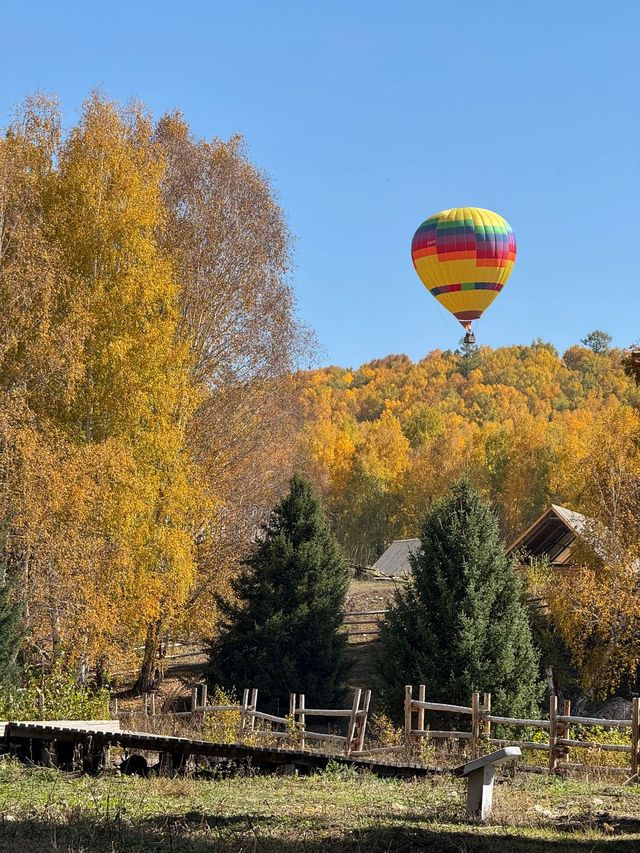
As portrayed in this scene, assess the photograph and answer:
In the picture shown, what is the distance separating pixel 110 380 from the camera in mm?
23812

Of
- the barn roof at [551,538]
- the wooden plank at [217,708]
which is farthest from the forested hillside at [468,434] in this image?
the wooden plank at [217,708]

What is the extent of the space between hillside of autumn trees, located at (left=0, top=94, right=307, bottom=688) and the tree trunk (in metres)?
0.10

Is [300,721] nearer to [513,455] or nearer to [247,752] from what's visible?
[247,752]

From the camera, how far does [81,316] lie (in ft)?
75.7

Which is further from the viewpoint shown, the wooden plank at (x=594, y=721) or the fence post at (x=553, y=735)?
the fence post at (x=553, y=735)

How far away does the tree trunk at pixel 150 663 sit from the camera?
2778 centimetres

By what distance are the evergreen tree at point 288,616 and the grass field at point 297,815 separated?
1525cm

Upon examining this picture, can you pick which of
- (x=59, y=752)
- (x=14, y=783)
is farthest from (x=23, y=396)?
(x=14, y=783)

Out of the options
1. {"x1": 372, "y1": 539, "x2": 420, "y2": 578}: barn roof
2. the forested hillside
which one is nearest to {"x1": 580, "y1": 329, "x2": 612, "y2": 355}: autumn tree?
the forested hillside

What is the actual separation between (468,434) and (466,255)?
6001cm

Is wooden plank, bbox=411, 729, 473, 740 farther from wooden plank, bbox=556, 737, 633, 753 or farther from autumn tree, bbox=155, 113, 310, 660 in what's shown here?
autumn tree, bbox=155, 113, 310, 660

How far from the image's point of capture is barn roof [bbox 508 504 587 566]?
1560 inches

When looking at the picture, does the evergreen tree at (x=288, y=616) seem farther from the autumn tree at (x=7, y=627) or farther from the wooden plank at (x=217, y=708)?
the autumn tree at (x=7, y=627)

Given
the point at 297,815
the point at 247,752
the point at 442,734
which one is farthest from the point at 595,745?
the point at 297,815
